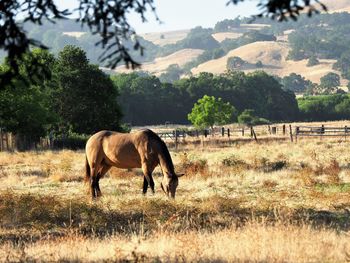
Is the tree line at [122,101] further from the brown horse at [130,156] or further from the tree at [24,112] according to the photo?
the brown horse at [130,156]

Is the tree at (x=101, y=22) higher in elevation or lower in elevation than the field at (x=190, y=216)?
higher

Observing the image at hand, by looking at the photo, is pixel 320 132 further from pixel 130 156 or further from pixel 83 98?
pixel 130 156

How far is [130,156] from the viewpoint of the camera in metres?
18.4

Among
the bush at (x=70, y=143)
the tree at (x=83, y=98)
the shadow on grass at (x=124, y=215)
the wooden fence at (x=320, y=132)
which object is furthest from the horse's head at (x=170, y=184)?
the tree at (x=83, y=98)

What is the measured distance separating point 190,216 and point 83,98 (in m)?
39.1

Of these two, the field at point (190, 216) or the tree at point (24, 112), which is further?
the tree at point (24, 112)

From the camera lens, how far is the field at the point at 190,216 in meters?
8.69

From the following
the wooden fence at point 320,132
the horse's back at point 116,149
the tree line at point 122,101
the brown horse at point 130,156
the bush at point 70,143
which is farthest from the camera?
the wooden fence at point 320,132

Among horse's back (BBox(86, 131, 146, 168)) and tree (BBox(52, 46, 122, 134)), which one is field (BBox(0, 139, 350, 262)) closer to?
horse's back (BBox(86, 131, 146, 168))

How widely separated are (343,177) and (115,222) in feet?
35.7

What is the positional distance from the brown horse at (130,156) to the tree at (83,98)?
103 feet

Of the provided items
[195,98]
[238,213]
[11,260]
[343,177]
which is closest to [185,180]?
[343,177]

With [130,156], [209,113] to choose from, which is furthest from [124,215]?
[209,113]

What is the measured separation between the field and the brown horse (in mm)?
606
